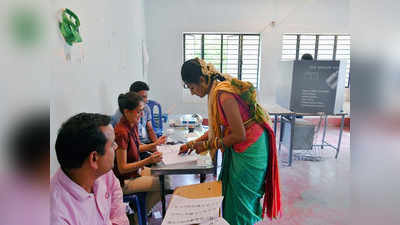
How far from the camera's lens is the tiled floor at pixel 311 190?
7.23 ft

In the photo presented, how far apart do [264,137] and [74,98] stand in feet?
3.67

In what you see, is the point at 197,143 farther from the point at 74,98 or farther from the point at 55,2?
the point at 55,2

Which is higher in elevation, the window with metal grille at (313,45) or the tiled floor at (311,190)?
the window with metal grille at (313,45)

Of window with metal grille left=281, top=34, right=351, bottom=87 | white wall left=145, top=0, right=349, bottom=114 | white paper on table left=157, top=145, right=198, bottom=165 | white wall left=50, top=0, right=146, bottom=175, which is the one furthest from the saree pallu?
window with metal grille left=281, top=34, right=351, bottom=87

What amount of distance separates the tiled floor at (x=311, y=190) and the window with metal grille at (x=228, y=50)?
244 cm

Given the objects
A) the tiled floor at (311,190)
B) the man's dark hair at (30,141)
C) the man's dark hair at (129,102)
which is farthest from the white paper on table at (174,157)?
the man's dark hair at (30,141)

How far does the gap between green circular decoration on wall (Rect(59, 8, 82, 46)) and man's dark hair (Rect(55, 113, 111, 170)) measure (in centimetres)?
53

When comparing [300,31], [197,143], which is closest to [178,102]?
[300,31]

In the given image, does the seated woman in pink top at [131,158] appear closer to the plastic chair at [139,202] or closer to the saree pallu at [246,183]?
the plastic chair at [139,202]

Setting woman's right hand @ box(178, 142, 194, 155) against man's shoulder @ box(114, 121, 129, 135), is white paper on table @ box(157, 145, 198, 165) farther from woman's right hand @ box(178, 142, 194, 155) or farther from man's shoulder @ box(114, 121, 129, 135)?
man's shoulder @ box(114, 121, 129, 135)

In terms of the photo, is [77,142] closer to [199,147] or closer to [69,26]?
[69,26]

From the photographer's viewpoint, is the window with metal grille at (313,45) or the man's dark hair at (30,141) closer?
the man's dark hair at (30,141)

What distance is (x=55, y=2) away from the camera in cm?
109

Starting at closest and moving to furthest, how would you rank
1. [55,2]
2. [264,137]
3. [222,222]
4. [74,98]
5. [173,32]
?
[222,222] < [55,2] < [74,98] < [264,137] < [173,32]
